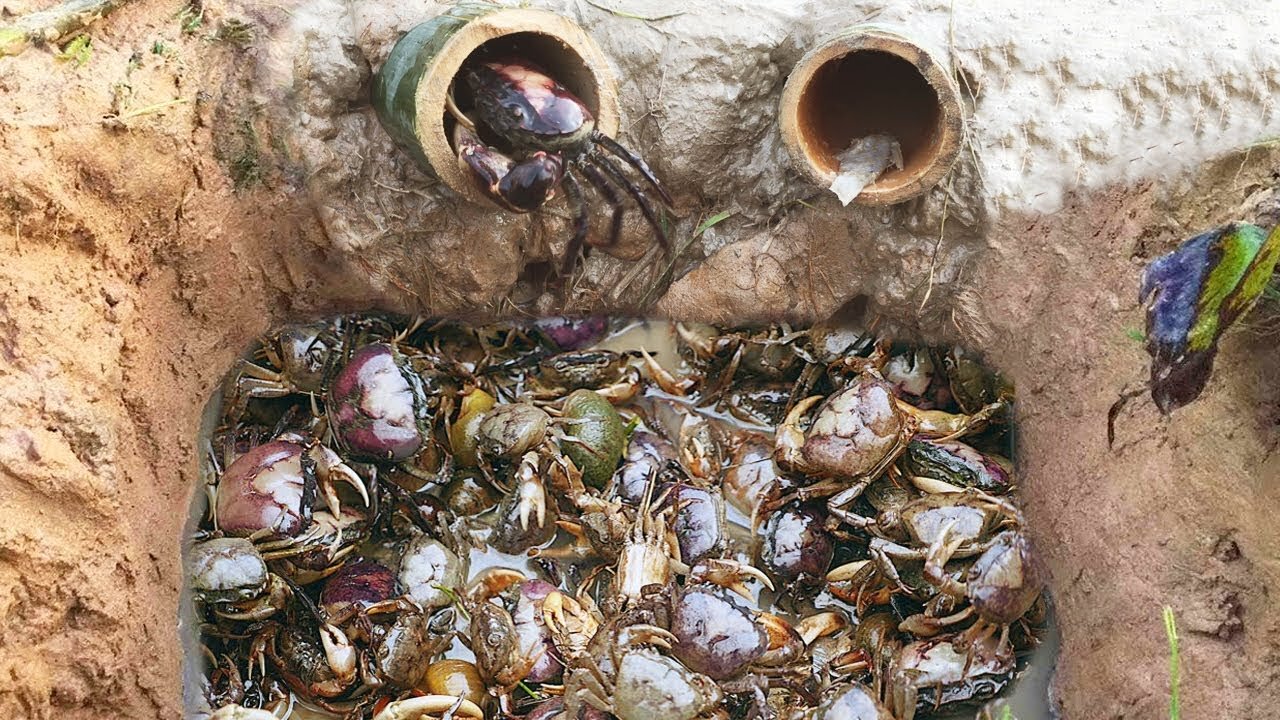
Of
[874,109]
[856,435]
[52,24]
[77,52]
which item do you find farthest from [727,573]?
[52,24]

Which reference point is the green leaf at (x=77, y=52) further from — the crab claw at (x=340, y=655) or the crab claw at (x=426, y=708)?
the crab claw at (x=426, y=708)

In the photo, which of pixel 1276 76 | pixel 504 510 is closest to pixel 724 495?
pixel 504 510

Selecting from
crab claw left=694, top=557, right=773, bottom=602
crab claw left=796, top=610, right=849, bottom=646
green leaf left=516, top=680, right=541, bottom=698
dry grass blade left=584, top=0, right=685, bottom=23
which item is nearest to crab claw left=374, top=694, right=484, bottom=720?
green leaf left=516, top=680, right=541, bottom=698

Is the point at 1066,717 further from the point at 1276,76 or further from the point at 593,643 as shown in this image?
the point at 1276,76

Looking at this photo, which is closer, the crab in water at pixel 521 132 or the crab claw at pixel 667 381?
the crab in water at pixel 521 132

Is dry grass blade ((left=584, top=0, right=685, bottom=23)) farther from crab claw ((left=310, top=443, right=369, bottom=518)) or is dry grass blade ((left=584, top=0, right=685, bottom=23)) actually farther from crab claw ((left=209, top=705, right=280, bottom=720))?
crab claw ((left=209, top=705, right=280, bottom=720))

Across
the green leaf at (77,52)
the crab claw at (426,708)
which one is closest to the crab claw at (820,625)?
the crab claw at (426,708)
